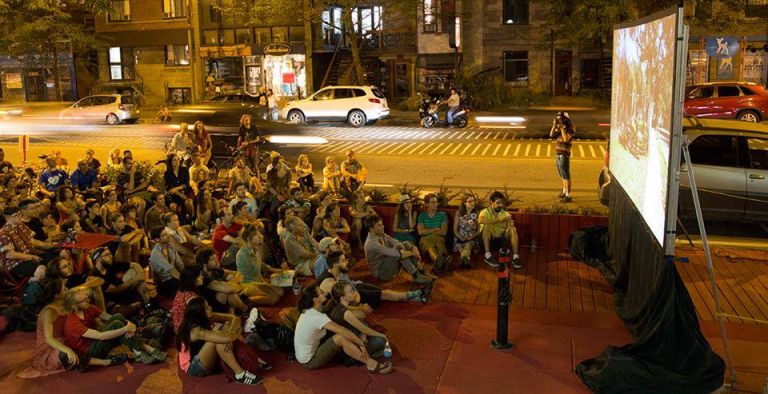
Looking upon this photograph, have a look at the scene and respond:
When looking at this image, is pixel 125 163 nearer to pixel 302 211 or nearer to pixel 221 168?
pixel 302 211

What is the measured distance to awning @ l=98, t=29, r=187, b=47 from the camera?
42.1 m

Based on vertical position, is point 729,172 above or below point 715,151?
below

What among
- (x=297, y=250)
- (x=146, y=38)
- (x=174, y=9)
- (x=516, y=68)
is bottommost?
(x=297, y=250)

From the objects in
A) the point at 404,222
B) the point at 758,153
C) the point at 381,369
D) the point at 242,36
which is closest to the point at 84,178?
the point at 404,222

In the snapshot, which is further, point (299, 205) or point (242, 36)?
point (242, 36)

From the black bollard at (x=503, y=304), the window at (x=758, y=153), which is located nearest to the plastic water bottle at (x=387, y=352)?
the black bollard at (x=503, y=304)

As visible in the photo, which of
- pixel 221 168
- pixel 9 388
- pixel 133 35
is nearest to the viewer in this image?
Answer: pixel 9 388

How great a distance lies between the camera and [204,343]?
6.65 meters

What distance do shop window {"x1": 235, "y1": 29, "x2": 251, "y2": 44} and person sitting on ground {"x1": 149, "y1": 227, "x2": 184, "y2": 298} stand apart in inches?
1302

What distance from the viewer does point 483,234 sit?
9.81 meters

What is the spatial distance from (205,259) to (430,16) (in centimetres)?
3060

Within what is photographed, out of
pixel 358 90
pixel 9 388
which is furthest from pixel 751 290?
pixel 358 90

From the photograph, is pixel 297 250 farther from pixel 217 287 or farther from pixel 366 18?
pixel 366 18

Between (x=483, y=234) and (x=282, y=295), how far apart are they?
9.18 feet
